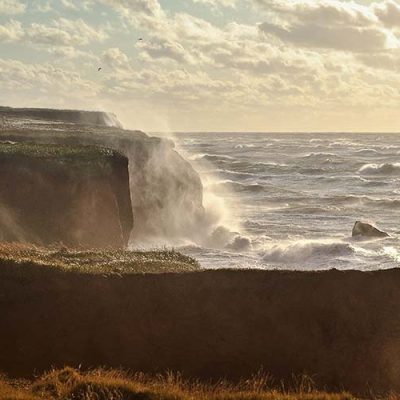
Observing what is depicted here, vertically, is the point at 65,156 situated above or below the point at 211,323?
above

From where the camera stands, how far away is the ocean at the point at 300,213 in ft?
135

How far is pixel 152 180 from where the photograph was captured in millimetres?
49688

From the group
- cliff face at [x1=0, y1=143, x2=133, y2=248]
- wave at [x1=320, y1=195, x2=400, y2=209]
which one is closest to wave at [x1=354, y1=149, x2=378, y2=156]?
wave at [x1=320, y1=195, x2=400, y2=209]

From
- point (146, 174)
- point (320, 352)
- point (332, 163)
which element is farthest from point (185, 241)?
point (332, 163)

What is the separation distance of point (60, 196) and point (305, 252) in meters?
16.0

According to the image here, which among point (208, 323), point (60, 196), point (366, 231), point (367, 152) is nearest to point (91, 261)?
point (208, 323)

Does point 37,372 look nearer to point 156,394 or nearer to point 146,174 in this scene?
point 156,394

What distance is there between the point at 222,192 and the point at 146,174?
2853 cm

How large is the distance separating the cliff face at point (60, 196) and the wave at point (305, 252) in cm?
1008

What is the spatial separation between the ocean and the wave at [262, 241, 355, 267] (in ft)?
0.20

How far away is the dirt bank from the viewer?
1928cm

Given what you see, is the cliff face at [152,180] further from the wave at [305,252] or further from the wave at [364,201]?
the wave at [364,201]

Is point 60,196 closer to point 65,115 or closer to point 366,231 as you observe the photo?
point 366,231

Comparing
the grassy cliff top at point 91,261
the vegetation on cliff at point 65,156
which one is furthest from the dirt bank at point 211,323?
the vegetation on cliff at point 65,156
